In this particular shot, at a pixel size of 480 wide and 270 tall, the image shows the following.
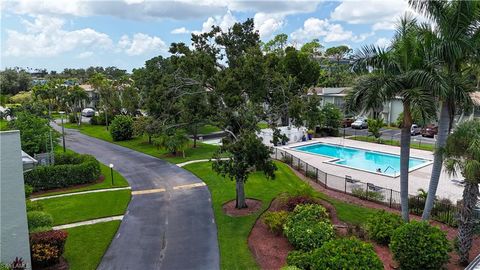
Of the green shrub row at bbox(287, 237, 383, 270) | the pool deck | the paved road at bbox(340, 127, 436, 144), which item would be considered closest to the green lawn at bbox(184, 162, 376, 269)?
the green shrub row at bbox(287, 237, 383, 270)

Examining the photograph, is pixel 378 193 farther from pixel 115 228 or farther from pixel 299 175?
pixel 115 228

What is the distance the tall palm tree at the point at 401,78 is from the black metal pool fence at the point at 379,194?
16.9 ft

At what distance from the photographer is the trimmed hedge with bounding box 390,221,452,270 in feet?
39.4

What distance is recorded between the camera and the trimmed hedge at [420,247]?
39.4ft

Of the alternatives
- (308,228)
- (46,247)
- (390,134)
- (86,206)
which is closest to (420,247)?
(308,228)

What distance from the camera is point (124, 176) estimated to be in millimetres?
28094

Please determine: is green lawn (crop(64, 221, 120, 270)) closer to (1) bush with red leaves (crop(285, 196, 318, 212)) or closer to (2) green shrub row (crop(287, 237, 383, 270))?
(2) green shrub row (crop(287, 237, 383, 270))

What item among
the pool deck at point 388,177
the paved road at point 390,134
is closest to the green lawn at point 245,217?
the pool deck at point 388,177

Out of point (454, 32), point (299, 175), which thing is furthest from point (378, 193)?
point (454, 32)

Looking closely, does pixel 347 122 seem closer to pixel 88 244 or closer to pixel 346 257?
pixel 88 244

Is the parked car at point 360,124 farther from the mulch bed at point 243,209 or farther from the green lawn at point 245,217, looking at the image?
the mulch bed at point 243,209

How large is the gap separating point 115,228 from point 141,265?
4.29 meters

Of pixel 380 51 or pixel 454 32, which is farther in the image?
pixel 380 51

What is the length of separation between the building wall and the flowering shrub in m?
9.61
